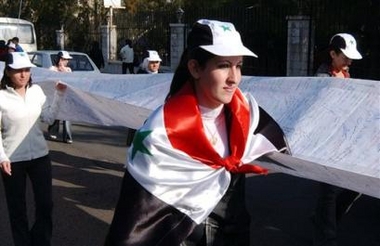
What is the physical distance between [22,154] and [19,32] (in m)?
20.7

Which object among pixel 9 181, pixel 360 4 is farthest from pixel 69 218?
pixel 360 4

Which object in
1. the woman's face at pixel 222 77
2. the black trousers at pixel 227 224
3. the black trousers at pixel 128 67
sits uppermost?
the woman's face at pixel 222 77

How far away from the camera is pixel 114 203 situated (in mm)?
7344

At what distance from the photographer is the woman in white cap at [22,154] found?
5266 mm

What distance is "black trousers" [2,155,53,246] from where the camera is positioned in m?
5.27

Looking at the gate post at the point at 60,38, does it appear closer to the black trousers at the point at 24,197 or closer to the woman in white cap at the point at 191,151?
the black trousers at the point at 24,197

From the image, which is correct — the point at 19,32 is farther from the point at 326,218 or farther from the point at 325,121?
the point at 325,121

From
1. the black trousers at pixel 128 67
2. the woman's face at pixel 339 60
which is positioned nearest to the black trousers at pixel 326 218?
the woman's face at pixel 339 60

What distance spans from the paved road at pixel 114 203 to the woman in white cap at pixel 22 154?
2.28 feet

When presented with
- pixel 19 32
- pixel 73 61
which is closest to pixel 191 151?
pixel 73 61

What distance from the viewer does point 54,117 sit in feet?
19.8

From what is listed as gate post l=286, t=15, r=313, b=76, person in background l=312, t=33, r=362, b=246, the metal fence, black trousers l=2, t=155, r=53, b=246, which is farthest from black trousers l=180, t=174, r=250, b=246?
gate post l=286, t=15, r=313, b=76

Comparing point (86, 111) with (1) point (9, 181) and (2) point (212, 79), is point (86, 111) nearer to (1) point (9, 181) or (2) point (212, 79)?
(1) point (9, 181)

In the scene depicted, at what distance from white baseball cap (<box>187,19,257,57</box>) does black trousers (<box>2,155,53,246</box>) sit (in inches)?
114
